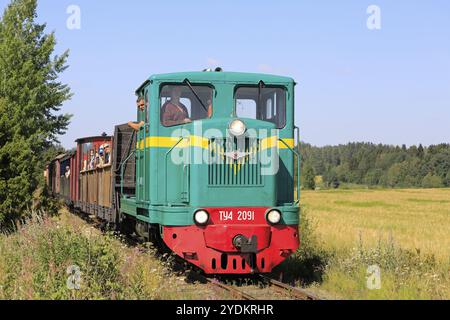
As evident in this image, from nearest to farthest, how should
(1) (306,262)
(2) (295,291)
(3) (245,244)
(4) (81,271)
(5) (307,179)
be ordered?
(4) (81,271)
(2) (295,291)
(3) (245,244)
(1) (306,262)
(5) (307,179)

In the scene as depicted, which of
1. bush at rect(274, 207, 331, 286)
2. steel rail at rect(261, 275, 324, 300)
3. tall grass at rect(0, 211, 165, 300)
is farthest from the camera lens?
bush at rect(274, 207, 331, 286)

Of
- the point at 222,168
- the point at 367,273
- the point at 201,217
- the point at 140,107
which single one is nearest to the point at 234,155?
the point at 222,168

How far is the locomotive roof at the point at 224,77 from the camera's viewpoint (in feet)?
33.8

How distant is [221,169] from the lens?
9.77 meters

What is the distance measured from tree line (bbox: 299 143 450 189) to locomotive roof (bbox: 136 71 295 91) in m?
100.0

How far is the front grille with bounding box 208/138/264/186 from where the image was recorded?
9.71m

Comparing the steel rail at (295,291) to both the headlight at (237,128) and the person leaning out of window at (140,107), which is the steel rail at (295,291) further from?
the person leaning out of window at (140,107)

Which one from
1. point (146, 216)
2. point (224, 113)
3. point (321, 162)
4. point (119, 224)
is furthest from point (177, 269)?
point (321, 162)

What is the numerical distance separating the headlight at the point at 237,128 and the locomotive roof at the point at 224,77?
111cm

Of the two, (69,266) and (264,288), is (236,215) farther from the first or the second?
(69,266)

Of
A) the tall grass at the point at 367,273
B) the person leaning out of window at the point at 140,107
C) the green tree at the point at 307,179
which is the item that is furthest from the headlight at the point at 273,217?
the green tree at the point at 307,179

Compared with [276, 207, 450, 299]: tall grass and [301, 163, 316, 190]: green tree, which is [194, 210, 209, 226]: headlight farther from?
[301, 163, 316, 190]: green tree

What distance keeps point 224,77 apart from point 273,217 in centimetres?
257

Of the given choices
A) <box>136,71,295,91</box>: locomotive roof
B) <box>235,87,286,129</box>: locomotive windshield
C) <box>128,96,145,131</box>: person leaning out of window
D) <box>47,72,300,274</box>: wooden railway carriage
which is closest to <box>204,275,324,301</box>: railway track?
<box>47,72,300,274</box>: wooden railway carriage
